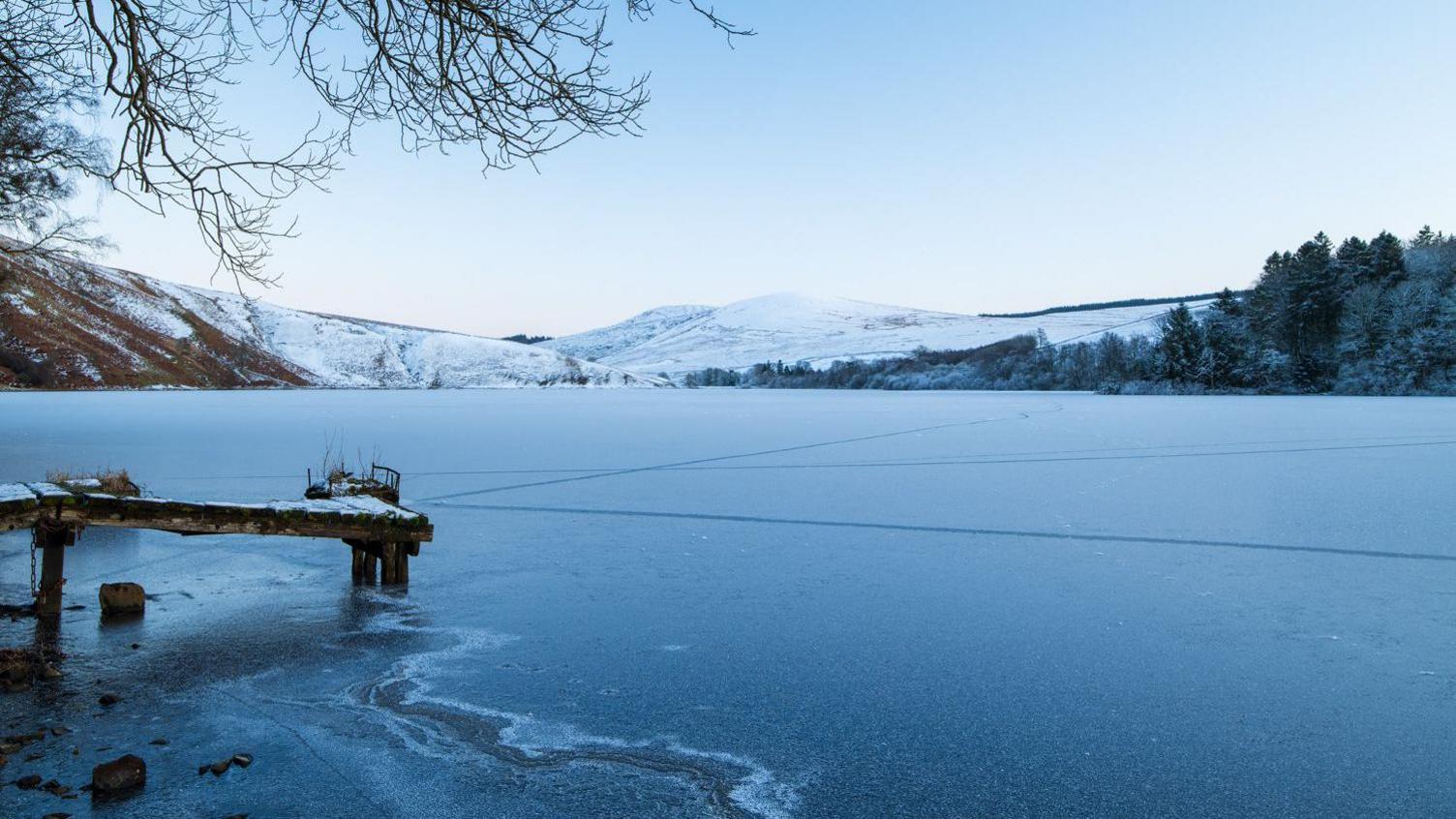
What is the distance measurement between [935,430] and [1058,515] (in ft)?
53.4

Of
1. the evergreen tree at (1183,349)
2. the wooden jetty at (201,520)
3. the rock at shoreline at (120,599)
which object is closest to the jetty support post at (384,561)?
the wooden jetty at (201,520)

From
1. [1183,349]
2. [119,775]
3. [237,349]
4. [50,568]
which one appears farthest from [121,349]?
[119,775]

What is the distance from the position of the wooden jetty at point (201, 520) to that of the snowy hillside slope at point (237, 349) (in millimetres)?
124188

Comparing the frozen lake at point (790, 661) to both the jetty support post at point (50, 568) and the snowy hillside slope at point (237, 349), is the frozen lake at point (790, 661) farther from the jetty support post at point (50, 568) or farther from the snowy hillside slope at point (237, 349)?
the snowy hillside slope at point (237, 349)

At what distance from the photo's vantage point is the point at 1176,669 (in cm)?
522

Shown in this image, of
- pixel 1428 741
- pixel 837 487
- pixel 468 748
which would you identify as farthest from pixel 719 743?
pixel 837 487

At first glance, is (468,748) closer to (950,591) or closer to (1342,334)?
(950,591)

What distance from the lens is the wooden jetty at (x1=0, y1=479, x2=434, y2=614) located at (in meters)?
6.26

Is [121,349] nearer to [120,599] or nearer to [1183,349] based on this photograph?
[1183,349]

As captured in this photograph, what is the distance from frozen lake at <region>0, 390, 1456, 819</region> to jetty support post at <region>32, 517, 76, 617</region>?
31 centimetres

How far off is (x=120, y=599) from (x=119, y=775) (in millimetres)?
3350

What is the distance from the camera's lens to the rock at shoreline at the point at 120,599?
6344 millimetres

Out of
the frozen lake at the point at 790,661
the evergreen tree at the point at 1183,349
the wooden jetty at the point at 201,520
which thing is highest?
the evergreen tree at the point at 1183,349

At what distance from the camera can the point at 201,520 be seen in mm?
6691
